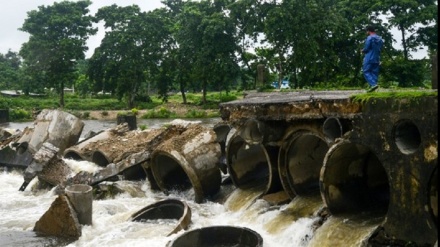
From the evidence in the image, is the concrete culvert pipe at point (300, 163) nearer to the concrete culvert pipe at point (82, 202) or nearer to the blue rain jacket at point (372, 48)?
the blue rain jacket at point (372, 48)

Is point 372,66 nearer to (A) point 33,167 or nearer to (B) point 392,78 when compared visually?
(A) point 33,167

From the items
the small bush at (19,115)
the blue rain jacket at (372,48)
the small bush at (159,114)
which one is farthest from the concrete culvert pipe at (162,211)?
the small bush at (19,115)

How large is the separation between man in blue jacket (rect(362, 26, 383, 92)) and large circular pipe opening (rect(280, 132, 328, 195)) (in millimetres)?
1756

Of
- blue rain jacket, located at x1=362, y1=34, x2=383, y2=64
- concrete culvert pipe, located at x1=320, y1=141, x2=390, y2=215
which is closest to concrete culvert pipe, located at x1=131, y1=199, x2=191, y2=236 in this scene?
concrete culvert pipe, located at x1=320, y1=141, x2=390, y2=215

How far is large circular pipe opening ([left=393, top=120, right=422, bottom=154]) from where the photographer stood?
22.7 feet

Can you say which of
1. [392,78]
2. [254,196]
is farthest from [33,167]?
[392,78]

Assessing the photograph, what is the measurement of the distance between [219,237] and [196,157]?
3255mm

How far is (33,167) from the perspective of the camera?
44.0 feet

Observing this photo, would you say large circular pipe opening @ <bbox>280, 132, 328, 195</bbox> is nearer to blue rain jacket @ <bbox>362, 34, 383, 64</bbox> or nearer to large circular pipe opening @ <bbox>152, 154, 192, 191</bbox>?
blue rain jacket @ <bbox>362, 34, 383, 64</bbox>

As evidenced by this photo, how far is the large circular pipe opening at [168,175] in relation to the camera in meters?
13.1

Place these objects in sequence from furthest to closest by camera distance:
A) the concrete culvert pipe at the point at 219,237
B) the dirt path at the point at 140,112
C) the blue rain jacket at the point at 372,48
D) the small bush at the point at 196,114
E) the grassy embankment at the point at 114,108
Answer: the dirt path at the point at 140,112 → the grassy embankment at the point at 114,108 → the small bush at the point at 196,114 → the blue rain jacket at the point at 372,48 → the concrete culvert pipe at the point at 219,237

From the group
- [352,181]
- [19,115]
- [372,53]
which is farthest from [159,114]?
[372,53]

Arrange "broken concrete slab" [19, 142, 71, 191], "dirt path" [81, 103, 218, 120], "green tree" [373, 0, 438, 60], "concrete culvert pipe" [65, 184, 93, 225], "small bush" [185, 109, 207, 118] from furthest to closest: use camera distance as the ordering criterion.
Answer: "dirt path" [81, 103, 218, 120] → "small bush" [185, 109, 207, 118] → "green tree" [373, 0, 438, 60] → "broken concrete slab" [19, 142, 71, 191] → "concrete culvert pipe" [65, 184, 93, 225]

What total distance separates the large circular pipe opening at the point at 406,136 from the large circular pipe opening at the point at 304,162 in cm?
316
